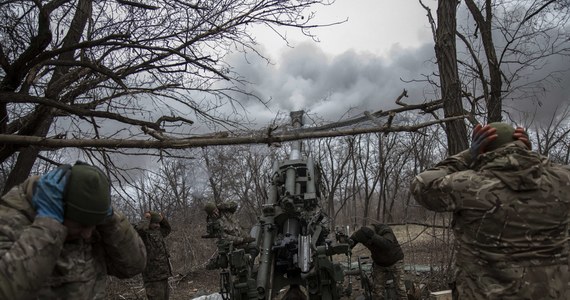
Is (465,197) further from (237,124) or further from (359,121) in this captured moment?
(237,124)

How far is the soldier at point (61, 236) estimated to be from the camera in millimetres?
1948

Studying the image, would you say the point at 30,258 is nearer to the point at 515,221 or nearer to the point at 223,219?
the point at 515,221

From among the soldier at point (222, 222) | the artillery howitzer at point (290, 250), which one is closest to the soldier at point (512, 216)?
the artillery howitzer at point (290, 250)

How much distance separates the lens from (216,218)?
30.5 ft

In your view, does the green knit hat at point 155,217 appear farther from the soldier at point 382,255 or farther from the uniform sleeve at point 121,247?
the uniform sleeve at point 121,247

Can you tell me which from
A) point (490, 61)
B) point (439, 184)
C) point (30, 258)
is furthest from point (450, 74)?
point (30, 258)

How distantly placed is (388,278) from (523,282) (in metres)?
4.50

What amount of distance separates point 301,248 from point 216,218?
3187 millimetres

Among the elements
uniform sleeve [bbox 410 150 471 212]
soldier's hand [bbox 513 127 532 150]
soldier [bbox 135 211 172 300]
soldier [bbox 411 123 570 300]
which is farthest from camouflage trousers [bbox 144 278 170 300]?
soldier's hand [bbox 513 127 532 150]

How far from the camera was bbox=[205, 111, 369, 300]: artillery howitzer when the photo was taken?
6195 millimetres

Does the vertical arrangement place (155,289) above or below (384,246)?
below

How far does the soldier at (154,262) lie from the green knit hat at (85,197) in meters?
5.42

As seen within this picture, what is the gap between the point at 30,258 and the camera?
1.95 m

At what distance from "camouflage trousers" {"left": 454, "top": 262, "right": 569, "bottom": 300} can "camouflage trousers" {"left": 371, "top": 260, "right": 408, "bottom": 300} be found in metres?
4.25
